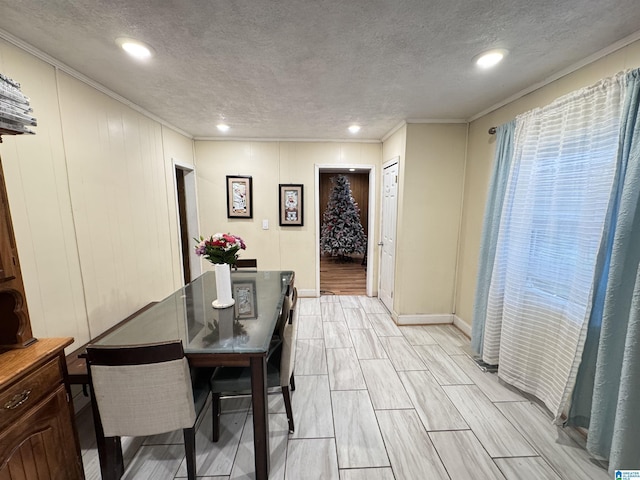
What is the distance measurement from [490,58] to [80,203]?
2990mm

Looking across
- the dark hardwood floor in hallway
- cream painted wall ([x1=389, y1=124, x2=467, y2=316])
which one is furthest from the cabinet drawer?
the dark hardwood floor in hallway

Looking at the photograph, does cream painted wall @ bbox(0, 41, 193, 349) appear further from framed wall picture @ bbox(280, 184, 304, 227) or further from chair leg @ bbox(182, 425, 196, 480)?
framed wall picture @ bbox(280, 184, 304, 227)

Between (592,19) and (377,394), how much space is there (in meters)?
2.64

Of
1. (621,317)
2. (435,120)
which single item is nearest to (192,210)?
(435,120)

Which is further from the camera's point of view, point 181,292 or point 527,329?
point 181,292

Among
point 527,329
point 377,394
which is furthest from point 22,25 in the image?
point 527,329

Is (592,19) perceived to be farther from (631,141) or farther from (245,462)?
(245,462)

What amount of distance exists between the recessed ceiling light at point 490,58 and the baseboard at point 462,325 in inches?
100

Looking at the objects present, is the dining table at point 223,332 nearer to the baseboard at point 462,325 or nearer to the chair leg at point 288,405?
the chair leg at point 288,405

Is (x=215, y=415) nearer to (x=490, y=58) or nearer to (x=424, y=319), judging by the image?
(x=424, y=319)

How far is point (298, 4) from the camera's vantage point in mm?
1203

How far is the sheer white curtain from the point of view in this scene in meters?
1.54

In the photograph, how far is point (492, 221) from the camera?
2.34 m

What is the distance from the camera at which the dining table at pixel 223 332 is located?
133cm
